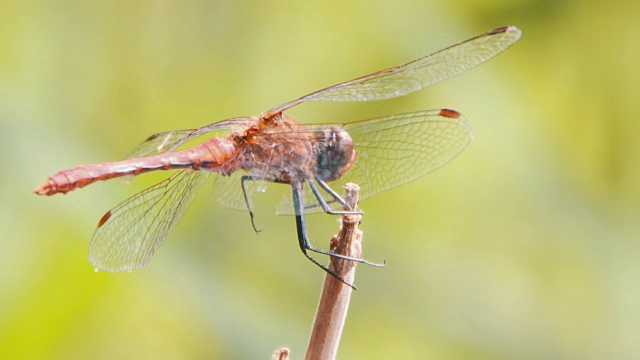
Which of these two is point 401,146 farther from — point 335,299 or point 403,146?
point 335,299

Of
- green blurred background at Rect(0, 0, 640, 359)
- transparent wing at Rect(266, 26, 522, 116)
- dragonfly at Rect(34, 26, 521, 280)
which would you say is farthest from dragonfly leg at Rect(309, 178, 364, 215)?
green blurred background at Rect(0, 0, 640, 359)

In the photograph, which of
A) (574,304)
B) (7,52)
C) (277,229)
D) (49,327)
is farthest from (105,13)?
(574,304)

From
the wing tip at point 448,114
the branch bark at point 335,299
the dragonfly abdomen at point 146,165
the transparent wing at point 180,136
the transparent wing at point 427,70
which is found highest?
the transparent wing at point 427,70

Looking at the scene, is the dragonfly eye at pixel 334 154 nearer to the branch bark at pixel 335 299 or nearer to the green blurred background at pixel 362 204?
the branch bark at pixel 335 299

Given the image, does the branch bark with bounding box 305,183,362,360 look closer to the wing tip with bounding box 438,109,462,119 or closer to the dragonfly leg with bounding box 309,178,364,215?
the dragonfly leg with bounding box 309,178,364,215

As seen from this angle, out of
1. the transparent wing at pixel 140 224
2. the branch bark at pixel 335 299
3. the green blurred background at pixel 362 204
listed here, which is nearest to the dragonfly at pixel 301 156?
the transparent wing at pixel 140 224

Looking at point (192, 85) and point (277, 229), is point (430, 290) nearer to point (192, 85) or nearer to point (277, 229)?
point (277, 229)

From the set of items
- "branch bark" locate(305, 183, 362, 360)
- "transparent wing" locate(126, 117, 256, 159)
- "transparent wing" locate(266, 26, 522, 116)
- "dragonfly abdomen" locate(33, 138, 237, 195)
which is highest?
"transparent wing" locate(266, 26, 522, 116)
